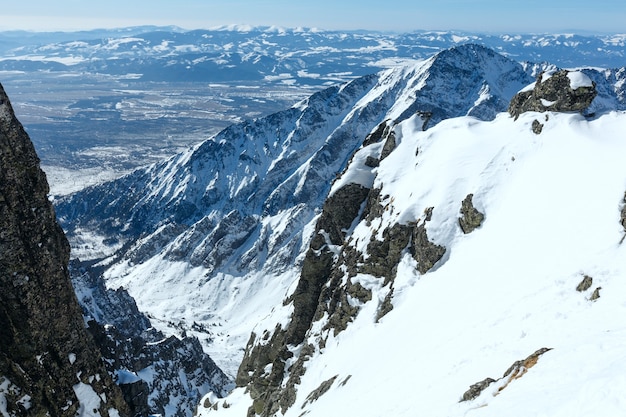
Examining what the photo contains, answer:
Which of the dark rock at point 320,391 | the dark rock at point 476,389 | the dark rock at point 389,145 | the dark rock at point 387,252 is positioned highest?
the dark rock at point 389,145

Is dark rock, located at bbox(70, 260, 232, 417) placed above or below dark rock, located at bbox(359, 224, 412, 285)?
below

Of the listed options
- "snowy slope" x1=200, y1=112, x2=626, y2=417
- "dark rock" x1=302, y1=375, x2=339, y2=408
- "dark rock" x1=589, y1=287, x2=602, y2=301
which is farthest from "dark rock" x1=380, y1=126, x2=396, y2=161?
"dark rock" x1=589, y1=287, x2=602, y2=301

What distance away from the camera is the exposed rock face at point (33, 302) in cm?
2545

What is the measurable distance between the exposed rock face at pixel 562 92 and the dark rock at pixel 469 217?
14978 millimetres

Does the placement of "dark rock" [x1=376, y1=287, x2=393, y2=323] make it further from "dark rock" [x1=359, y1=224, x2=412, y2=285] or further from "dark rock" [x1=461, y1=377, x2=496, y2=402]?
"dark rock" [x1=461, y1=377, x2=496, y2=402]

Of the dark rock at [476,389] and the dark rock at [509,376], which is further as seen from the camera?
the dark rock at [476,389]

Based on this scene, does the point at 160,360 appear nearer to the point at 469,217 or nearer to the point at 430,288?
the point at 430,288

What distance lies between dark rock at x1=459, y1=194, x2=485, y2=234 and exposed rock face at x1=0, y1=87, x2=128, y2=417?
108 ft

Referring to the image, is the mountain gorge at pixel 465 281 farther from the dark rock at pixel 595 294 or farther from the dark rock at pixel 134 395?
the dark rock at pixel 134 395

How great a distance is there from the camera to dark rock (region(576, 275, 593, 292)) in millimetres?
25247

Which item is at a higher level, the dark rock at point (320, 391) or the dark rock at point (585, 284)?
the dark rock at point (585, 284)

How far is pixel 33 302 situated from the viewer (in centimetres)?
2678

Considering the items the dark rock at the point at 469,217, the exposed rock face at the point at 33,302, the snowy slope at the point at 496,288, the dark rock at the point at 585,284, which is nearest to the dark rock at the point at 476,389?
the snowy slope at the point at 496,288

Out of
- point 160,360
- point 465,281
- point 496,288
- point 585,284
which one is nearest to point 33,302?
point 465,281
